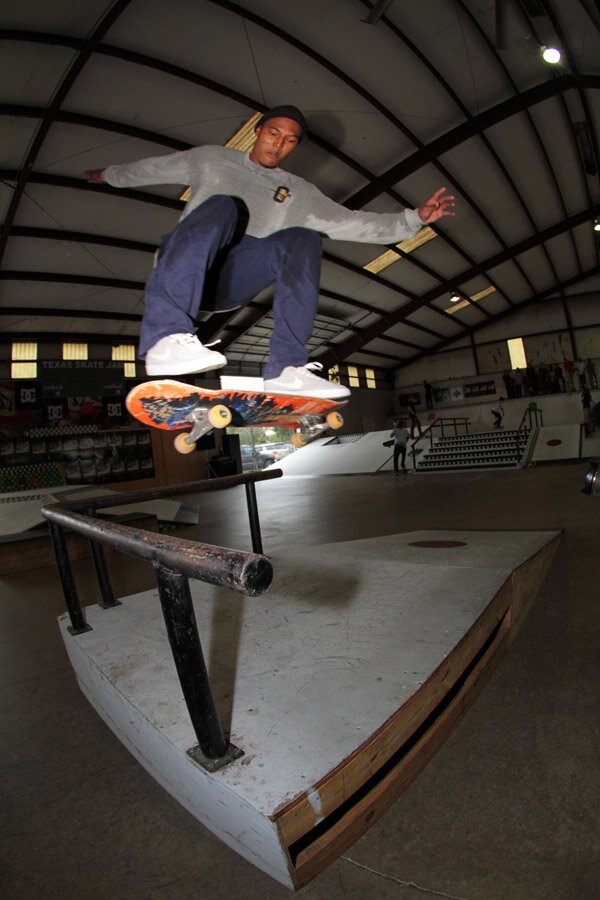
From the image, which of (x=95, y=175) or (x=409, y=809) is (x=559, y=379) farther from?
(x=409, y=809)

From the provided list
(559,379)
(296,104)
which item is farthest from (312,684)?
(559,379)

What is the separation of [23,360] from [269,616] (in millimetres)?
14579

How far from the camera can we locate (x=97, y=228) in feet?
31.6

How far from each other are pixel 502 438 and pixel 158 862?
13.3 meters

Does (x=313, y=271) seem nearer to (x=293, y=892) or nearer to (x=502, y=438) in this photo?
(x=293, y=892)

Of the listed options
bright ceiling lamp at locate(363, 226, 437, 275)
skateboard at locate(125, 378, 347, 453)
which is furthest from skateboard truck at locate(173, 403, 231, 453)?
bright ceiling lamp at locate(363, 226, 437, 275)

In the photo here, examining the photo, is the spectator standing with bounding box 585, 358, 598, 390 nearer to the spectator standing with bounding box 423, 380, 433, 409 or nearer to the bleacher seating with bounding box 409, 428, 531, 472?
the spectator standing with bounding box 423, 380, 433, 409

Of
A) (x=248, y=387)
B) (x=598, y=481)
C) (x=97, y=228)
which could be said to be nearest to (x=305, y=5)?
(x=97, y=228)

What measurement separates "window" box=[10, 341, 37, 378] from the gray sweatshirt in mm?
13441

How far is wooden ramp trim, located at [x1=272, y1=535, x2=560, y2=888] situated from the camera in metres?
0.91

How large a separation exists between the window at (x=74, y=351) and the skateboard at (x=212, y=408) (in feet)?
44.9

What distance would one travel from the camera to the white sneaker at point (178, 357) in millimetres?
1688

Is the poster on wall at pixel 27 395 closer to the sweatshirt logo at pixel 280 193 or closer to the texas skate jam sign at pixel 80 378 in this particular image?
the texas skate jam sign at pixel 80 378

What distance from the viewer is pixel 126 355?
49.1 ft
